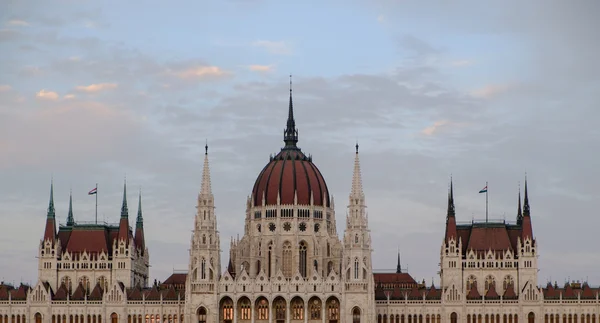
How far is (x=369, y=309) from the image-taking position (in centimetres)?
19988
